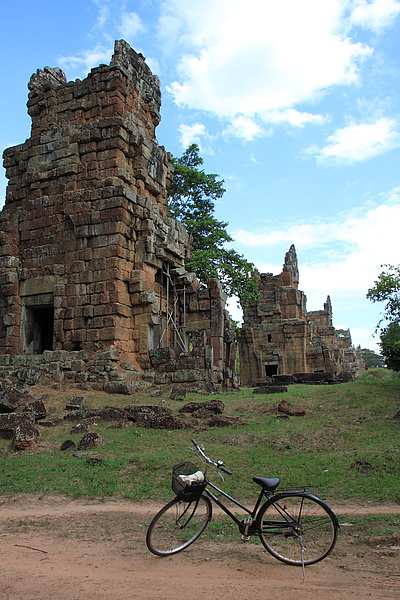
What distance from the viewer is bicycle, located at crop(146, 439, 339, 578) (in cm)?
408

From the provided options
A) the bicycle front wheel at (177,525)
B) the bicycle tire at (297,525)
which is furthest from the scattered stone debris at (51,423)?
the bicycle tire at (297,525)

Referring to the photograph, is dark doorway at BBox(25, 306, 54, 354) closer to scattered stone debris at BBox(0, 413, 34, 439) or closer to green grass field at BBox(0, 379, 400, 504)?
green grass field at BBox(0, 379, 400, 504)

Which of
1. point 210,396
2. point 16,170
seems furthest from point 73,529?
point 16,170

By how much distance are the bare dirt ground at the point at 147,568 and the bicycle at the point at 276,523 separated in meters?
0.11

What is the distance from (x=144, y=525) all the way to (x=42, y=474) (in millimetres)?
2391

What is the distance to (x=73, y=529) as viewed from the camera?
16.3 feet

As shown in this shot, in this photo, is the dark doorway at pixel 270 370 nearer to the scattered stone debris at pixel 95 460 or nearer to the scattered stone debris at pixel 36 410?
the scattered stone debris at pixel 36 410

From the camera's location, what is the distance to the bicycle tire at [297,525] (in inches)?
160

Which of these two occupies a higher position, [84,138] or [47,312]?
[84,138]

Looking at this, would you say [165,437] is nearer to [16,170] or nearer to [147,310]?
[147,310]

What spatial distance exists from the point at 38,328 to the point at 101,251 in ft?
12.8

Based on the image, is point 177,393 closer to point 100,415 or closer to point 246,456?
point 100,415

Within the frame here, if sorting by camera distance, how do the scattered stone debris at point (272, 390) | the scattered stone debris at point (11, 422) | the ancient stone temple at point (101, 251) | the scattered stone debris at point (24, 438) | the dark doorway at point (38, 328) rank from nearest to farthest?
the scattered stone debris at point (24, 438)
the scattered stone debris at point (11, 422)
the ancient stone temple at point (101, 251)
the scattered stone debris at point (272, 390)
the dark doorway at point (38, 328)

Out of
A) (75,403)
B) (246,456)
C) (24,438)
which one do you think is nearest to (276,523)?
(246,456)
